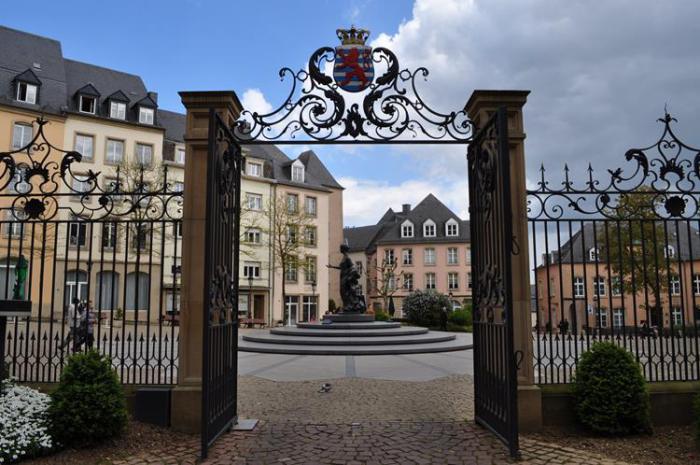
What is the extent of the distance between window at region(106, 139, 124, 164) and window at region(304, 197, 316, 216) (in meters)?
A: 16.2

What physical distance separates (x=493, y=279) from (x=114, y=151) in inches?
1411

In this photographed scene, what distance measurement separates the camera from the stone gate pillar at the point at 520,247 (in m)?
6.05

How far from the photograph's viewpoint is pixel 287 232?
4081 cm

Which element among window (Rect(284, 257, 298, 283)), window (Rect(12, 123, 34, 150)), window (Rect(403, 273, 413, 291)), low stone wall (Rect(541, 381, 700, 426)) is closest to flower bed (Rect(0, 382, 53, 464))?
low stone wall (Rect(541, 381, 700, 426))

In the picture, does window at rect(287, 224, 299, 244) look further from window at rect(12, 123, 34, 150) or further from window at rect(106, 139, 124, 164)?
window at rect(12, 123, 34, 150)

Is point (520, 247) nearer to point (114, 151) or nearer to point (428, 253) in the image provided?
point (114, 151)

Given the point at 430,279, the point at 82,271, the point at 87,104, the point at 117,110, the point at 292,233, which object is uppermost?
the point at 87,104

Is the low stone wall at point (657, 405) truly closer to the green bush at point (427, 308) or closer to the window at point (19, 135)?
the green bush at point (427, 308)

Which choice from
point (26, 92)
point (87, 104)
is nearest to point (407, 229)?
point (87, 104)

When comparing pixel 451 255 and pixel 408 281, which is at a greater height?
pixel 451 255

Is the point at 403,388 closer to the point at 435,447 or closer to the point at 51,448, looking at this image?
the point at 435,447

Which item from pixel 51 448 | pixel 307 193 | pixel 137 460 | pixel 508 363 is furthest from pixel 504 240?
pixel 307 193

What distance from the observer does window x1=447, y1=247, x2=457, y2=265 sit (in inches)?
2287

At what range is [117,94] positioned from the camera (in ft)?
122
